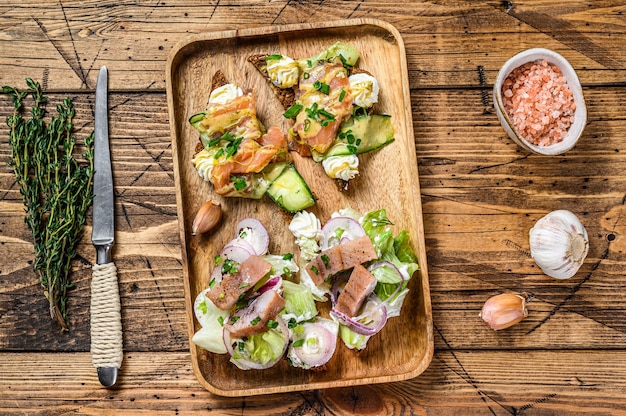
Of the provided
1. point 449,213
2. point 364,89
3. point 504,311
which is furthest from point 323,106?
point 504,311

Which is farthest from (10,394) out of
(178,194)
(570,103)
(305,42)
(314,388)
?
(570,103)

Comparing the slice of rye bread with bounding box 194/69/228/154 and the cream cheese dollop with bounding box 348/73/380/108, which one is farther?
the slice of rye bread with bounding box 194/69/228/154

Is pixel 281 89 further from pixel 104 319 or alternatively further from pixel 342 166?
pixel 104 319

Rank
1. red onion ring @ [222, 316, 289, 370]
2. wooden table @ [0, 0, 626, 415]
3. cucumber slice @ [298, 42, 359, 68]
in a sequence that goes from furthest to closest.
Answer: wooden table @ [0, 0, 626, 415] < cucumber slice @ [298, 42, 359, 68] < red onion ring @ [222, 316, 289, 370]

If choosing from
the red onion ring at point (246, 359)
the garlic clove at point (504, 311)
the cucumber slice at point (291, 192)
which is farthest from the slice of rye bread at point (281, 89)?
the garlic clove at point (504, 311)

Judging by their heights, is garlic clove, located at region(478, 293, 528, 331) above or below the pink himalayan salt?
below

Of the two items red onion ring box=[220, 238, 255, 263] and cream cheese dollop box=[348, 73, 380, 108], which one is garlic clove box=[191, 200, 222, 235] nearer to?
red onion ring box=[220, 238, 255, 263]

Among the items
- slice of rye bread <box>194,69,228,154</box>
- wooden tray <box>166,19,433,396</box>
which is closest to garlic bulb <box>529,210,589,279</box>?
wooden tray <box>166,19,433,396</box>
